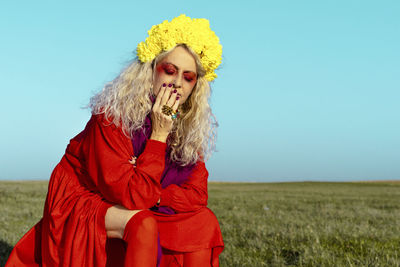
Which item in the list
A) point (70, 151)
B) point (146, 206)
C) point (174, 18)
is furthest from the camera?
point (174, 18)

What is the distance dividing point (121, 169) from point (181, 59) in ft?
3.58

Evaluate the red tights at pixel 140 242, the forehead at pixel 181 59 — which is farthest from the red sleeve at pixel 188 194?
the forehead at pixel 181 59

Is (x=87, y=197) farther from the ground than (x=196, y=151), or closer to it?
closer to it

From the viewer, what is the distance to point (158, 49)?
3545mm

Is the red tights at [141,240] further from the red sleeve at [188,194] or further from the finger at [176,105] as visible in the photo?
the finger at [176,105]

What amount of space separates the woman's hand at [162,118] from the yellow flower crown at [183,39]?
1.44 ft

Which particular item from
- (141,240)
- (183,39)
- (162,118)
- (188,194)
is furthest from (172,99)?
(141,240)

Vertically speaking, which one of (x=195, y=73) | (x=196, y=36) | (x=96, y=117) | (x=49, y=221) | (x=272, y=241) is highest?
(x=196, y=36)

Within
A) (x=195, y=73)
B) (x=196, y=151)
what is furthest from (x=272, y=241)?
(x=195, y=73)

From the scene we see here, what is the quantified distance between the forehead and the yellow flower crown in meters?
0.05

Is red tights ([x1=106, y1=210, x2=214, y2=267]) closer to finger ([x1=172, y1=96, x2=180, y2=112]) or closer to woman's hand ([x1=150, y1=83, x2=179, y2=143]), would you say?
woman's hand ([x1=150, y1=83, x2=179, y2=143])

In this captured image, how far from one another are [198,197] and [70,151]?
110 centimetres

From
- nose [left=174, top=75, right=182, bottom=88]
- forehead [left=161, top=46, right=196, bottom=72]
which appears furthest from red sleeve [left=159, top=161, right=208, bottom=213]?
forehead [left=161, top=46, right=196, bottom=72]

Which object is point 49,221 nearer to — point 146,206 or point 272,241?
point 146,206
